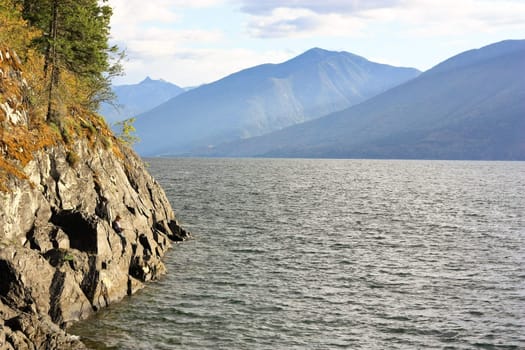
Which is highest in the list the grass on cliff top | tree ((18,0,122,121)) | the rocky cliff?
tree ((18,0,122,121))

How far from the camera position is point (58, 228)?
30.7 meters

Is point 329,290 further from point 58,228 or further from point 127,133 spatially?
point 127,133

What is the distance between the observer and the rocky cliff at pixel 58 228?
2442 cm

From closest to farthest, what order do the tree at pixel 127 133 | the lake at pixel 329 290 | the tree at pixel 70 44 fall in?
the lake at pixel 329 290 → the tree at pixel 70 44 → the tree at pixel 127 133

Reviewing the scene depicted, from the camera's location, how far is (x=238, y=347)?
1025 inches

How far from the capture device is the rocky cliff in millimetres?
24417

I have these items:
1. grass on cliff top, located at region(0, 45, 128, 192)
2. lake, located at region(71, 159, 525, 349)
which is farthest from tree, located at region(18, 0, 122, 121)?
lake, located at region(71, 159, 525, 349)

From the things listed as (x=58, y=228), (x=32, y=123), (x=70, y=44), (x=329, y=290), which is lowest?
(x=329, y=290)

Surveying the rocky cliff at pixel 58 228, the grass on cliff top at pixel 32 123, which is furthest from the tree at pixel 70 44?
the rocky cliff at pixel 58 228

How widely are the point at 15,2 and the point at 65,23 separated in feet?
15.4

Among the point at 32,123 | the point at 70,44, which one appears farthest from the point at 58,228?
the point at 70,44

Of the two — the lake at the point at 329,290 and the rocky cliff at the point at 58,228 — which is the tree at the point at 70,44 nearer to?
the rocky cliff at the point at 58,228

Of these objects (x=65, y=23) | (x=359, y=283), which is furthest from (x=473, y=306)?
(x=65, y=23)

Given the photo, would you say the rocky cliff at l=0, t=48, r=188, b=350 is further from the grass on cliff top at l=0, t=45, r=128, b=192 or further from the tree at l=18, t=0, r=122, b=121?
the tree at l=18, t=0, r=122, b=121
